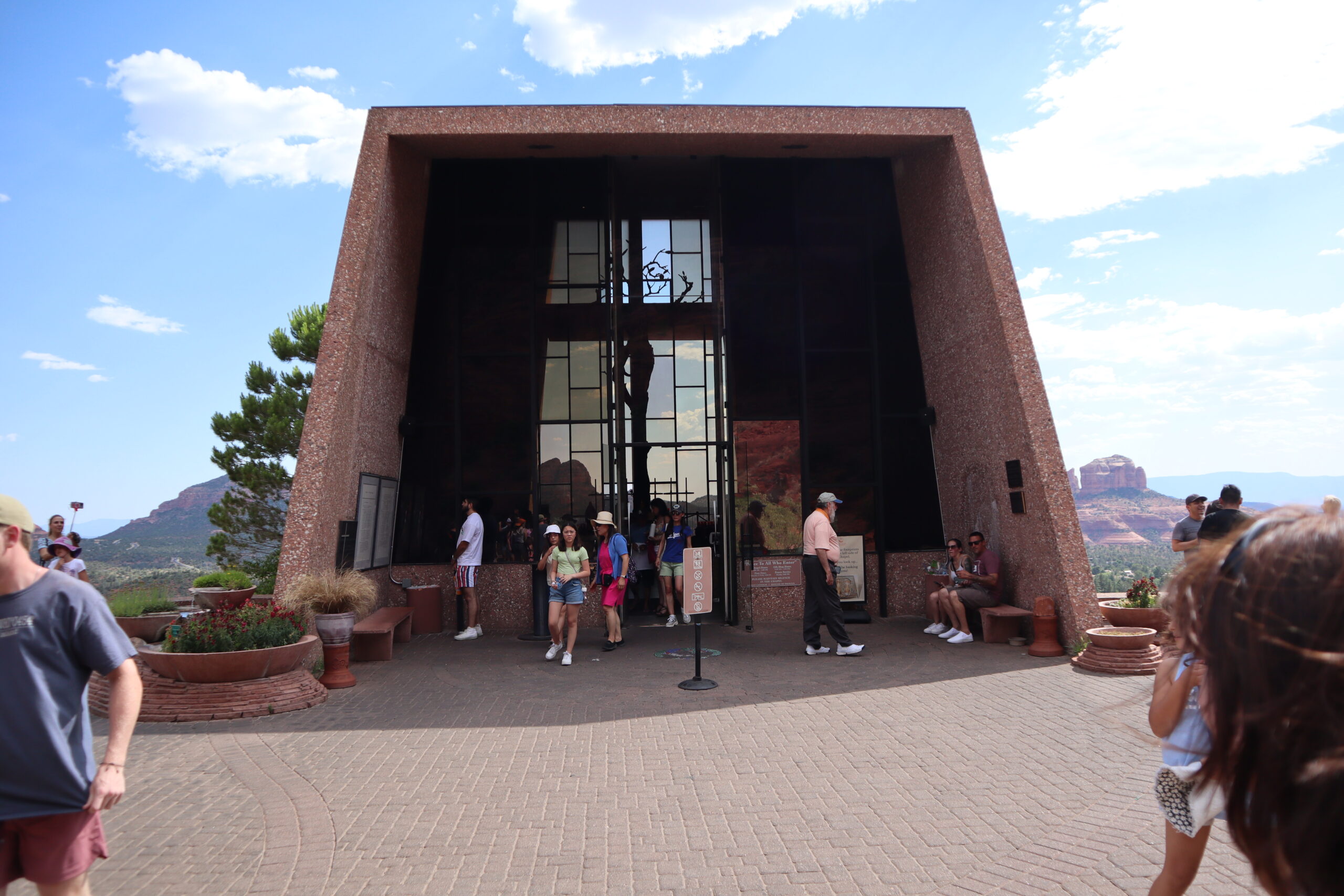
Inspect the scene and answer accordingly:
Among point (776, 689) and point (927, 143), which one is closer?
point (776, 689)

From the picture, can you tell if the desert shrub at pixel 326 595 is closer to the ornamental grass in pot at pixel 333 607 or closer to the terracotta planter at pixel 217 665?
the ornamental grass in pot at pixel 333 607

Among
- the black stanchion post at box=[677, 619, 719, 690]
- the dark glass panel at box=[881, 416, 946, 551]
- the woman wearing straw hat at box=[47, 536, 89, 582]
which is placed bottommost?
the black stanchion post at box=[677, 619, 719, 690]

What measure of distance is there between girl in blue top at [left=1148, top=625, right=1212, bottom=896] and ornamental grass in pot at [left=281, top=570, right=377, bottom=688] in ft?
25.3

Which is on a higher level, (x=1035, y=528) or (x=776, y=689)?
(x=1035, y=528)

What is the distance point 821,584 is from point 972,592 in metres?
2.27

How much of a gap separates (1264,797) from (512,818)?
4.37m

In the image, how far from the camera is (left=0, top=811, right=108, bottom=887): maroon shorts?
252cm

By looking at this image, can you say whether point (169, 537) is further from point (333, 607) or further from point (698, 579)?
point (698, 579)

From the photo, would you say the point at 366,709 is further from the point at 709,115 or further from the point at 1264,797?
the point at 709,115

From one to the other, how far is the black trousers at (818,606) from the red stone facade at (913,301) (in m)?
2.56

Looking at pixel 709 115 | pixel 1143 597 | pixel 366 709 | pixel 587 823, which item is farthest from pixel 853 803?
pixel 709 115

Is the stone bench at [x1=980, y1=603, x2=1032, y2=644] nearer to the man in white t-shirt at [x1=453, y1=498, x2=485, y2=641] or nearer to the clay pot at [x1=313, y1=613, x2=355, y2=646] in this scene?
the man in white t-shirt at [x1=453, y1=498, x2=485, y2=641]

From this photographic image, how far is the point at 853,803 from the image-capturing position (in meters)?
4.85

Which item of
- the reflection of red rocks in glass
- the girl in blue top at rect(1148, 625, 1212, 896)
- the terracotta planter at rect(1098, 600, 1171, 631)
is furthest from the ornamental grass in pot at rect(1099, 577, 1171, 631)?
the girl in blue top at rect(1148, 625, 1212, 896)
